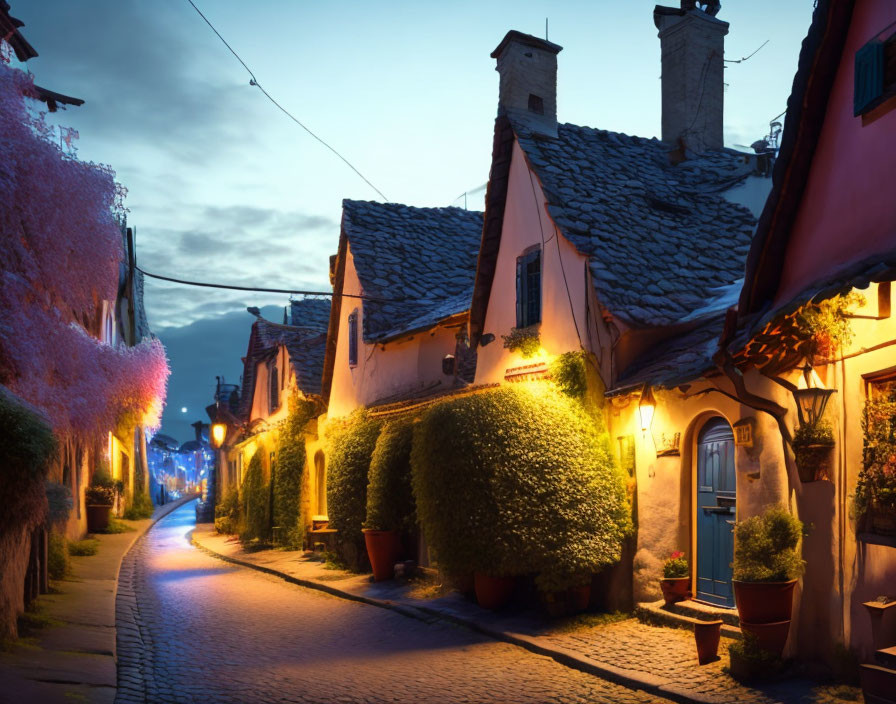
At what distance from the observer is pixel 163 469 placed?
331ft

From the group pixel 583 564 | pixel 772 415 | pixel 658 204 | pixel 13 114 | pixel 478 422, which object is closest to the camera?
pixel 772 415

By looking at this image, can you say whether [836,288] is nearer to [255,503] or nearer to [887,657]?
[887,657]

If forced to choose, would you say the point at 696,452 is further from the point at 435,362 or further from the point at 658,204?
the point at 435,362

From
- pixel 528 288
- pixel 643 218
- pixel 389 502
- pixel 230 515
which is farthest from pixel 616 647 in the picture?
pixel 230 515

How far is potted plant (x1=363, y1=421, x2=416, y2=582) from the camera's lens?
1717 centimetres

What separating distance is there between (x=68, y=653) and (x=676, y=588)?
679 centimetres

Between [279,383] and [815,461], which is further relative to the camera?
[279,383]

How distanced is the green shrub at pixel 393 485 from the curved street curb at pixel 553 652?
165 cm

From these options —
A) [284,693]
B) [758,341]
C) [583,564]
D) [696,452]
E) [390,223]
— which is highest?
[390,223]

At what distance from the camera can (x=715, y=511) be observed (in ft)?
35.4

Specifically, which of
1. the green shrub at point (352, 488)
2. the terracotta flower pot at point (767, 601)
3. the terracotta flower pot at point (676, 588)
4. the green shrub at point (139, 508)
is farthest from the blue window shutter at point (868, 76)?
the green shrub at point (139, 508)

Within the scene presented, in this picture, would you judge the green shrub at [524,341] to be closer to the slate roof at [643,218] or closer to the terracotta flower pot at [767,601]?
the slate roof at [643,218]

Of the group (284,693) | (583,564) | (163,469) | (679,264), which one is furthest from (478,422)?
(163,469)

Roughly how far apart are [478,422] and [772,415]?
4.49m
